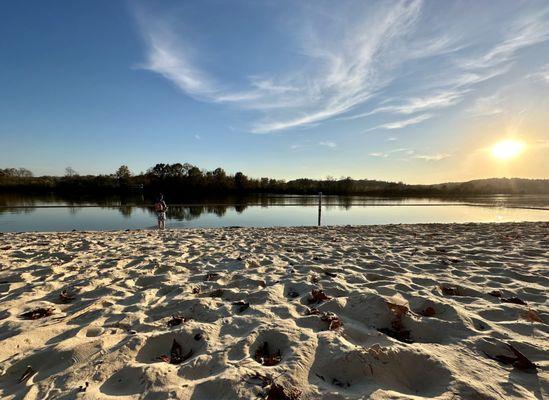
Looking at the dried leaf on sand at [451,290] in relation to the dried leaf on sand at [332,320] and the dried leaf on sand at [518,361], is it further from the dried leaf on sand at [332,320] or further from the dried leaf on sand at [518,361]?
the dried leaf on sand at [332,320]

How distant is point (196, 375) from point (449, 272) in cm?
382

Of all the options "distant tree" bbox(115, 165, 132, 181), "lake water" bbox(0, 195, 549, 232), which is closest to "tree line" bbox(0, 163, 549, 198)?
"distant tree" bbox(115, 165, 132, 181)

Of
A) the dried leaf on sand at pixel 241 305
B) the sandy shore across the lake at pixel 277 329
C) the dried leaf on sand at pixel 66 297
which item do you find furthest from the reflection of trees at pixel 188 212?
the dried leaf on sand at pixel 241 305

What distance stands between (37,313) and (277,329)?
8.05ft

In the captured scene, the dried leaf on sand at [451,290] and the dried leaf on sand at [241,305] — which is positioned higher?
the dried leaf on sand at [451,290]

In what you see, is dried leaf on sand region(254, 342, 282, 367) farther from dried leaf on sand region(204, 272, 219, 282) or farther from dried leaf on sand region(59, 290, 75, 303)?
dried leaf on sand region(59, 290, 75, 303)

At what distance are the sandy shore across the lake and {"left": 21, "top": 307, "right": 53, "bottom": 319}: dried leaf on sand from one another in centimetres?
2

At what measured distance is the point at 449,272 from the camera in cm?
420

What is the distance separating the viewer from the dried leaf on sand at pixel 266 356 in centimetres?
196

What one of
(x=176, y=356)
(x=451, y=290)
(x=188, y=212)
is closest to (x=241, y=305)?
(x=176, y=356)

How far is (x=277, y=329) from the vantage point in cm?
240

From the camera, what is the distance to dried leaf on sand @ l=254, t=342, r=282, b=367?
1.96m

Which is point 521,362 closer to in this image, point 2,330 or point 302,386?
point 302,386

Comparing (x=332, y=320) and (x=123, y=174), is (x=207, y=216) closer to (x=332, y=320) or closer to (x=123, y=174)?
(x=332, y=320)
